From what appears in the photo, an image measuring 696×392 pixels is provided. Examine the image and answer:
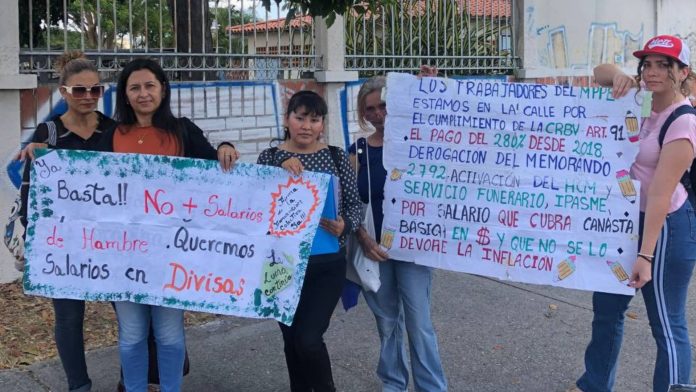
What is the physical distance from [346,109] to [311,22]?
2.76ft

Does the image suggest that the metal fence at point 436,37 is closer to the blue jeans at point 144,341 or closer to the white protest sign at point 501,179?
the white protest sign at point 501,179

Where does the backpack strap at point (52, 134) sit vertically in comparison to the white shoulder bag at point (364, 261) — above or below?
above

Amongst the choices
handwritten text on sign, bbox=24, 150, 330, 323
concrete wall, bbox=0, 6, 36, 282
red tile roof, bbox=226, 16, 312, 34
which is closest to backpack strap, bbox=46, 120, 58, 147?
handwritten text on sign, bbox=24, 150, 330, 323

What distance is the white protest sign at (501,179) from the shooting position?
3.46 meters

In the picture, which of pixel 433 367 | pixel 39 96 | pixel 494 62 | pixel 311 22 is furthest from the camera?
pixel 494 62

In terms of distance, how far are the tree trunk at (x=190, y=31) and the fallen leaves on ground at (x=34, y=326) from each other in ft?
6.70

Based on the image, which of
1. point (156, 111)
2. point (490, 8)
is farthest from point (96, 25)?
point (490, 8)

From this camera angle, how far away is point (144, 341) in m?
3.27

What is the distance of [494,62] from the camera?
8406mm

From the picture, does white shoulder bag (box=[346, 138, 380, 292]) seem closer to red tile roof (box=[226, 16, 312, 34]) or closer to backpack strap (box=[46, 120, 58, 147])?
backpack strap (box=[46, 120, 58, 147])

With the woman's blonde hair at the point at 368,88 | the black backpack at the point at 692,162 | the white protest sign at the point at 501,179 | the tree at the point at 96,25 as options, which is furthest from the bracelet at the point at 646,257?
the tree at the point at 96,25

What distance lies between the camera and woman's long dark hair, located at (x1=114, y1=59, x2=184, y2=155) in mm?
3287

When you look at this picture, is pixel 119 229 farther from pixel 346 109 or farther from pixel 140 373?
pixel 346 109

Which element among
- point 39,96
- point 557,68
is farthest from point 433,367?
point 557,68
